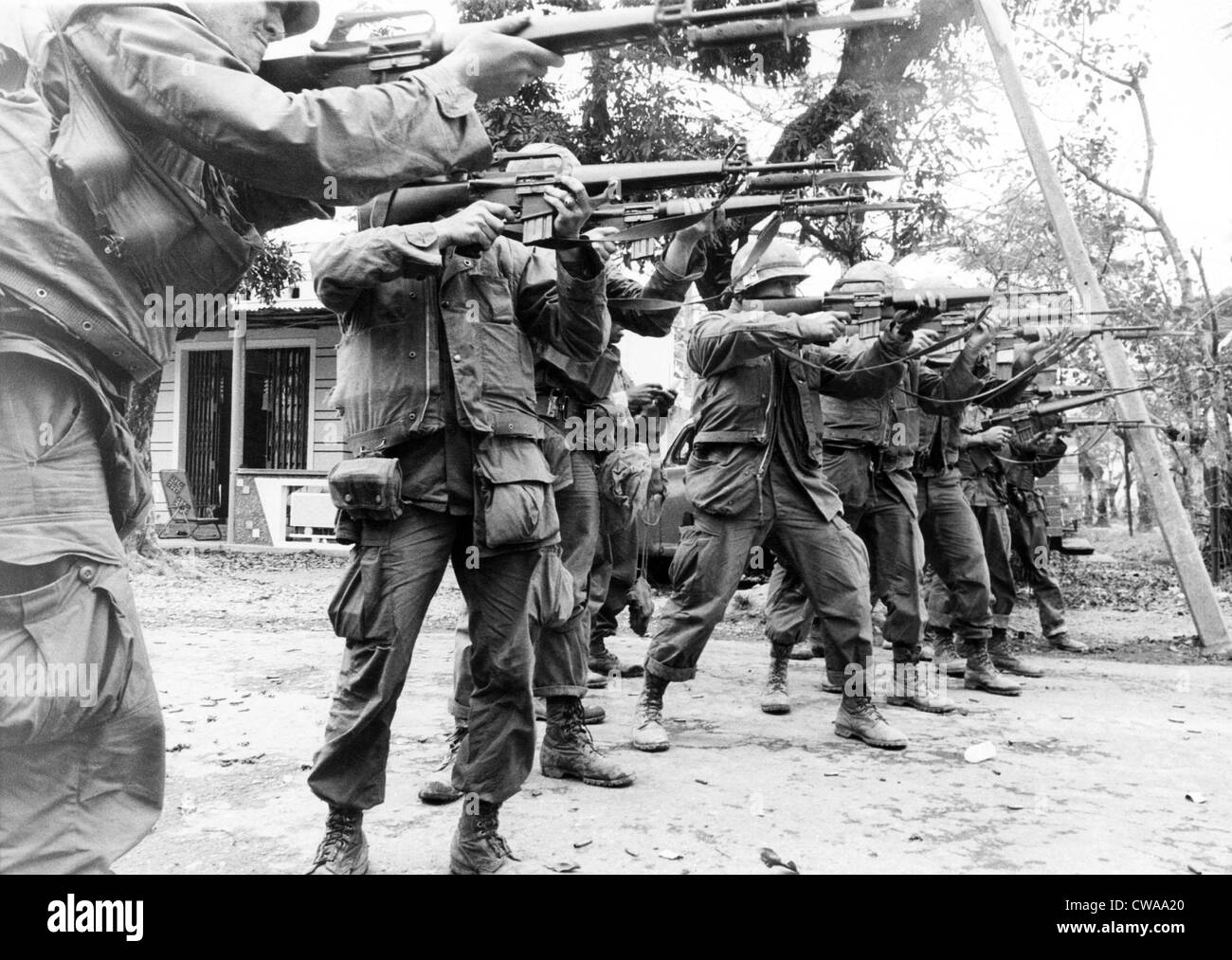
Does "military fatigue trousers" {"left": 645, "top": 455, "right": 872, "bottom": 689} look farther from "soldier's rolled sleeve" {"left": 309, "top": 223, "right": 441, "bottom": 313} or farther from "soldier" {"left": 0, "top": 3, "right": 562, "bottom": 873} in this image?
"soldier" {"left": 0, "top": 3, "right": 562, "bottom": 873}

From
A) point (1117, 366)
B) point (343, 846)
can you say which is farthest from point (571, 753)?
point (1117, 366)

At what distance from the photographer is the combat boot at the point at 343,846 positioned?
284 centimetres

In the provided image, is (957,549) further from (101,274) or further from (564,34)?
(101,274)

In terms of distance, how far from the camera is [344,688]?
9.32 ft

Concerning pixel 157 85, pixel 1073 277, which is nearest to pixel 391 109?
pixel 157 85

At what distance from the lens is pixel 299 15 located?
224cm

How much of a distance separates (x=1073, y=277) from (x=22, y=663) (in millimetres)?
7644

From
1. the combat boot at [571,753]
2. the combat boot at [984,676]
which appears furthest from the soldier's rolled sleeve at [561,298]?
the combat boot at [984,676]

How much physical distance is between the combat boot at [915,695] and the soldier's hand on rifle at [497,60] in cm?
427

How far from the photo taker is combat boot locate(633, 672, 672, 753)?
14.8ft

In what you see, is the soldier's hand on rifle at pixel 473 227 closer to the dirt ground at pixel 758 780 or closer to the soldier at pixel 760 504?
the dirt ground at pixel 758 780

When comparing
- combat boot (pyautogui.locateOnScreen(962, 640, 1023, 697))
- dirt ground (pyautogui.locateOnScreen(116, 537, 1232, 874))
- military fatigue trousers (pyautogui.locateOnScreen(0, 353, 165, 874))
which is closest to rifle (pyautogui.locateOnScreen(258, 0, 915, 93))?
military fatigue trousers (pyautogui.locateOnScreen(0, 353, 165, 874))

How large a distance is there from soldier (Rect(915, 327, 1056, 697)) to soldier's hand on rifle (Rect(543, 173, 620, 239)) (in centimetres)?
399
